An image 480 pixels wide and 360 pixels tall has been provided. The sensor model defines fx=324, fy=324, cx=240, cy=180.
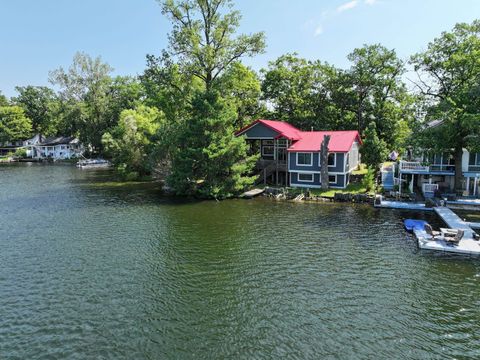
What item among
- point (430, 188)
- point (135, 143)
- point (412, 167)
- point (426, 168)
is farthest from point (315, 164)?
point (135, 143)

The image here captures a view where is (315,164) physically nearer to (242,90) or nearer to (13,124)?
(242,90)

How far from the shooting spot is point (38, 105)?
111875mm

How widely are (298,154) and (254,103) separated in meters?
20.8

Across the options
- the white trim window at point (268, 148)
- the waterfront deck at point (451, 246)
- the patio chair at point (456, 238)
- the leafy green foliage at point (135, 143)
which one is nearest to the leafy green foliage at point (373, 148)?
the white trim window at point (268, 148)

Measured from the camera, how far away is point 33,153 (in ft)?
344

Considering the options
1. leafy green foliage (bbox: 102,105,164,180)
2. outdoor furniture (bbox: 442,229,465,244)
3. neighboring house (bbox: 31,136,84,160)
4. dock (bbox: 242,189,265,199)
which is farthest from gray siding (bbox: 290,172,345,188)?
neighboring house (bbox: 31,136,84,160)

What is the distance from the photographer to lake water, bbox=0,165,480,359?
13.0m

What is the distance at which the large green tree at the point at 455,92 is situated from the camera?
31.3 m

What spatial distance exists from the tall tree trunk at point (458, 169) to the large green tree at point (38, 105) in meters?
115

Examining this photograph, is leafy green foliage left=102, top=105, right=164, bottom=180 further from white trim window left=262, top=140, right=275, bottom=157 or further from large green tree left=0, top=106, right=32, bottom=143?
large green tree left=0, top=106, right=32, bottom=143

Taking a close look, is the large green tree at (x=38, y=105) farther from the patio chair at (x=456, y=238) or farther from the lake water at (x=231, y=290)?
the patio chair at (x=456, y=238)

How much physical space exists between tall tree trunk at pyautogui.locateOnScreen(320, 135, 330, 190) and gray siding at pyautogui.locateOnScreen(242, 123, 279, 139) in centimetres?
661

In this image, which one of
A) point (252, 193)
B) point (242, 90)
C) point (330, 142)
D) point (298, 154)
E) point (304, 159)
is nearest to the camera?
point (252, 193)

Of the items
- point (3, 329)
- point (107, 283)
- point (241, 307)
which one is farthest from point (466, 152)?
point (3, 329)
